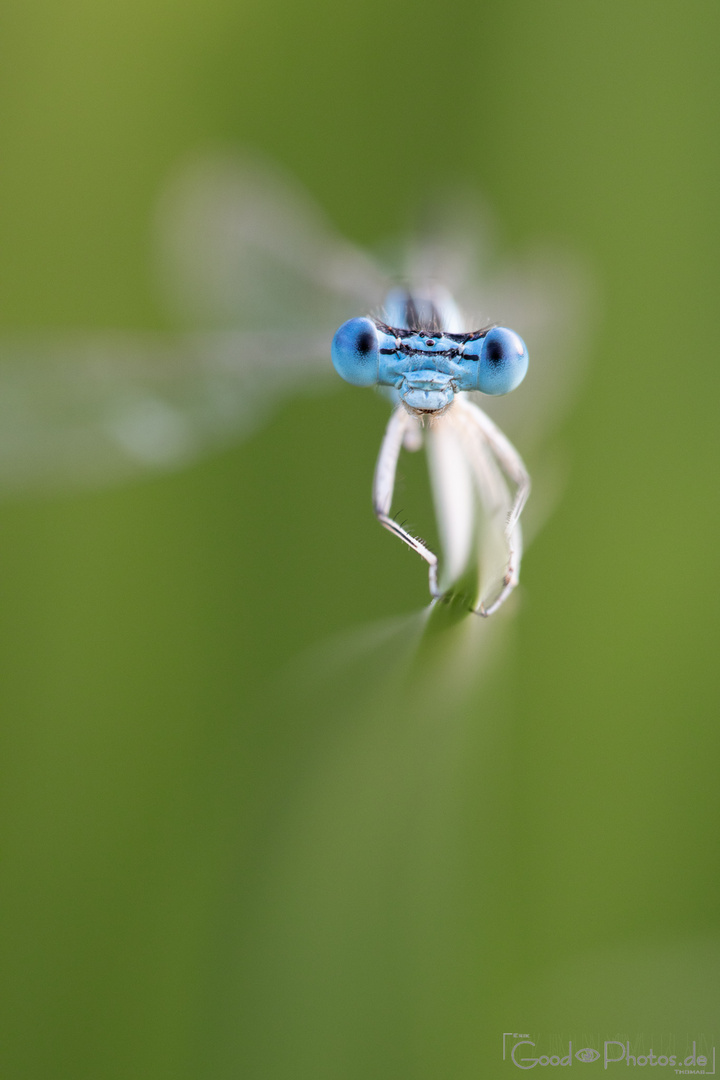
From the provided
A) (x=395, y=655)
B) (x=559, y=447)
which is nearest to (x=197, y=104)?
(x=559, y=447)

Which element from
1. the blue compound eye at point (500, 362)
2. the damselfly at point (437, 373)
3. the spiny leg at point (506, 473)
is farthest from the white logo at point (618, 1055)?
the blue compound eye at point (500, 362)

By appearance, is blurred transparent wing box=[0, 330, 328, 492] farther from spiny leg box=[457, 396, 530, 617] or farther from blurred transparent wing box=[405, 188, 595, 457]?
spiny leg box=[457, 396, 530, 617]

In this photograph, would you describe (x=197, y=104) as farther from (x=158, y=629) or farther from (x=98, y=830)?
(x=98, y=830)

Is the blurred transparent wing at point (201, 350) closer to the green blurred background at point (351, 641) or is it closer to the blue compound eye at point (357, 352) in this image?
the green blurred background at point (351, 641)

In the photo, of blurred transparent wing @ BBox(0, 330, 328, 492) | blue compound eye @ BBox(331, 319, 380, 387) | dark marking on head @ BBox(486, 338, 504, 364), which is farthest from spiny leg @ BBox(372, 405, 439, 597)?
blurred transparent wing @ BBox(0, 330, 328, 492)

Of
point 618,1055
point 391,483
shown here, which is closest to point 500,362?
point 391,483

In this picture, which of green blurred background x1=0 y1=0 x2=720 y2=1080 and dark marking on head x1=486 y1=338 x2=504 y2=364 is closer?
green blurred background x1=0 y1=0 x2=720 y2=1080

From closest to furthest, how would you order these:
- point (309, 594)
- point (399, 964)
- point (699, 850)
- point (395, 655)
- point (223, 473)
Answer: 1. point (395, 655)
2. point (399, 964)
3. point (699, 850)
4. point (309, 594)
5. point (223, 473)
